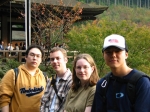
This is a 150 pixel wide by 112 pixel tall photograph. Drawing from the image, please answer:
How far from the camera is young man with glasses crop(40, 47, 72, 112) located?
2658 millimetres

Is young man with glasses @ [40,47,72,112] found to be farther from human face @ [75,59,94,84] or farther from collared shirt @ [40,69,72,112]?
human face @ [75,59,94,84]

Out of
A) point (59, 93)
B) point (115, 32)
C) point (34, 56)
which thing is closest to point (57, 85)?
point (59, 93)

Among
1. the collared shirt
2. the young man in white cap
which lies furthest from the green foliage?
the young man in white cap

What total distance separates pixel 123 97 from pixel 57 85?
1.08m

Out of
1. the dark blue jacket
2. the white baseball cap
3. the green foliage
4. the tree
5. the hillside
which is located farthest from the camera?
the hillside

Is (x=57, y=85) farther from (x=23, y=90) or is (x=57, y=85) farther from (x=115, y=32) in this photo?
(x=115, y=32)

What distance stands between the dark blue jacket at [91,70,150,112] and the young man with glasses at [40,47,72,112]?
78cm

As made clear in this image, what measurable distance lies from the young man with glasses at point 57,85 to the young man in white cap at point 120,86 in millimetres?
761

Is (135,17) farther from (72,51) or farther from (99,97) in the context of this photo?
(99,97)

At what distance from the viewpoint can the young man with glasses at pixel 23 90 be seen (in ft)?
9.95

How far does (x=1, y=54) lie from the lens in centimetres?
1136

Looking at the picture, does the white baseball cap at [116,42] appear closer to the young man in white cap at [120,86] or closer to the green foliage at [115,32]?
the young man in white cap at [120,86]

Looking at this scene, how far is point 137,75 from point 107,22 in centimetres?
801

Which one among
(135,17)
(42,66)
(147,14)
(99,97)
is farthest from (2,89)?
(147,14)
